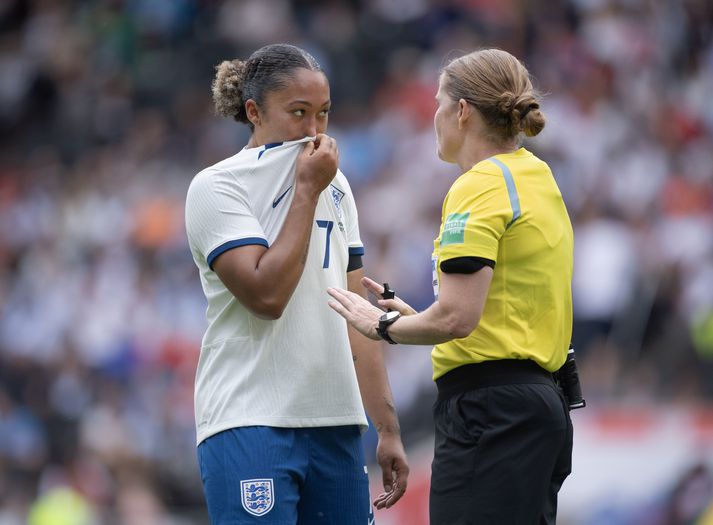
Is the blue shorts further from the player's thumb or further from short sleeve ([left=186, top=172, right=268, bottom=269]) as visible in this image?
short sleeve ([left=186, top=172, right=268, bottom=269])

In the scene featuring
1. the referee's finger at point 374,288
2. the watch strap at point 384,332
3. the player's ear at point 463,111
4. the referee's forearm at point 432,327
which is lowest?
the watch strap at point 384,332

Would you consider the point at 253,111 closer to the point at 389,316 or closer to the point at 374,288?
the point at 374,288

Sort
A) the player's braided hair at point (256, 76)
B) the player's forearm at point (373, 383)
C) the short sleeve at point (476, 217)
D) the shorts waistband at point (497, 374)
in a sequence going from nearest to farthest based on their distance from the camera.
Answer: the short sleeve at point (476, 217), the shorts waistband at point (497, 374), the player's braided hair at point (256, 76), the player's forearm at point (373, 383)

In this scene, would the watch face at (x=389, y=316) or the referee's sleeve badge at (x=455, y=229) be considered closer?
the referee's sleeve badge at (x=455, y=229)

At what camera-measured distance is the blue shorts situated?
3.84 m

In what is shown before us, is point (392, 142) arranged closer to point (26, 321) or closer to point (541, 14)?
point (541, 14)

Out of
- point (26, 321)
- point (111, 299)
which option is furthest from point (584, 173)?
point (26, 321)

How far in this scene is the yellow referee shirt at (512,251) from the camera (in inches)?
143

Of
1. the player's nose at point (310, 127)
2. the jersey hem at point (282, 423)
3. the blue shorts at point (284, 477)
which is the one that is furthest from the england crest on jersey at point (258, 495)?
the player's nose at point (310, 127)

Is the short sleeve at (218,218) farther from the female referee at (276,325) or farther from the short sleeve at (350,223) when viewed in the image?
the short sleeve at (350,223)

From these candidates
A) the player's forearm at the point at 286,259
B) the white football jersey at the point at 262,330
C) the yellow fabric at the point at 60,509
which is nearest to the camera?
the player's forearm at the point at 286,259

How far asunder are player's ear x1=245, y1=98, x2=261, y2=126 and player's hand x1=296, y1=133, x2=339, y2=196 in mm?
240

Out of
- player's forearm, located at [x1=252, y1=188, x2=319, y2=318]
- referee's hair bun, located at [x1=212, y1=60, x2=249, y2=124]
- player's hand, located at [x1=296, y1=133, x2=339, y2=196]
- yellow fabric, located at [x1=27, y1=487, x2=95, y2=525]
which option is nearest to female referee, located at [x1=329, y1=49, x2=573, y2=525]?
player's forearm, located at [x1=252, y1=188, x2=319, y2=318]

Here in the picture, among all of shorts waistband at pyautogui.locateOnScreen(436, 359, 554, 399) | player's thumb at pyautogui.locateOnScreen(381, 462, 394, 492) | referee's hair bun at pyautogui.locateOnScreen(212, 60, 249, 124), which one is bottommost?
player's thumb at pyautogui.locateOnScreen(381, 462, 394, 492)
